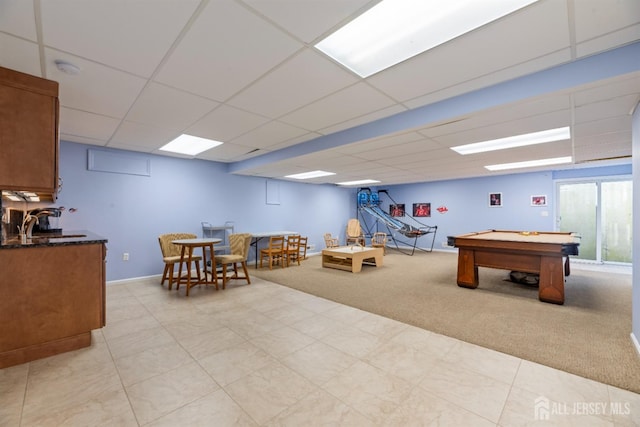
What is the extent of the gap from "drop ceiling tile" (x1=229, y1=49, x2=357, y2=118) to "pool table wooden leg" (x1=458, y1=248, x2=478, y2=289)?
12.0 ft

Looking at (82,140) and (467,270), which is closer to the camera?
(82,140)

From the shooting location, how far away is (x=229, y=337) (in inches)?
106

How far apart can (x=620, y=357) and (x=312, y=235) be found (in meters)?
7.19

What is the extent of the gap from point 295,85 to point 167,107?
160 cm

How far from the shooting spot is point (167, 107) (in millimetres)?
3018

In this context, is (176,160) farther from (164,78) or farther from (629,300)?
(629,300)

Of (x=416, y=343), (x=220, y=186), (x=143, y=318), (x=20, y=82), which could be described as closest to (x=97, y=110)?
(x=20, y=82)

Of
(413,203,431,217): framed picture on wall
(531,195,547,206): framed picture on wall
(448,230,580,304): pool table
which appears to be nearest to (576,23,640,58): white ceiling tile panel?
(448,230,580,304): pool table

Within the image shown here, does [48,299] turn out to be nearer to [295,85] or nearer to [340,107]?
[295,85]

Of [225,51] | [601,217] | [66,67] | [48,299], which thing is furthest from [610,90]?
[601,217]

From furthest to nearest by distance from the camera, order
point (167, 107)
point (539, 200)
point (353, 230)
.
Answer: point (353, 230) → point (539, 200) → point (167, 107)

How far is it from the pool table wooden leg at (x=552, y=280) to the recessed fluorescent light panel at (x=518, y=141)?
1781 mm

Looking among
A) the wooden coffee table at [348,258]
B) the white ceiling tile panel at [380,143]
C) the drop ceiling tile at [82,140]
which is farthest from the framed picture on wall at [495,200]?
the drop ceiling tile at [82,140]

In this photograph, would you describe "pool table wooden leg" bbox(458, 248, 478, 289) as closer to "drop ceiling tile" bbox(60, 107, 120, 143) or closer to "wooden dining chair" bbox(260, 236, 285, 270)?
"wooden dining chair" bbox(260, 236, 285, 270)
